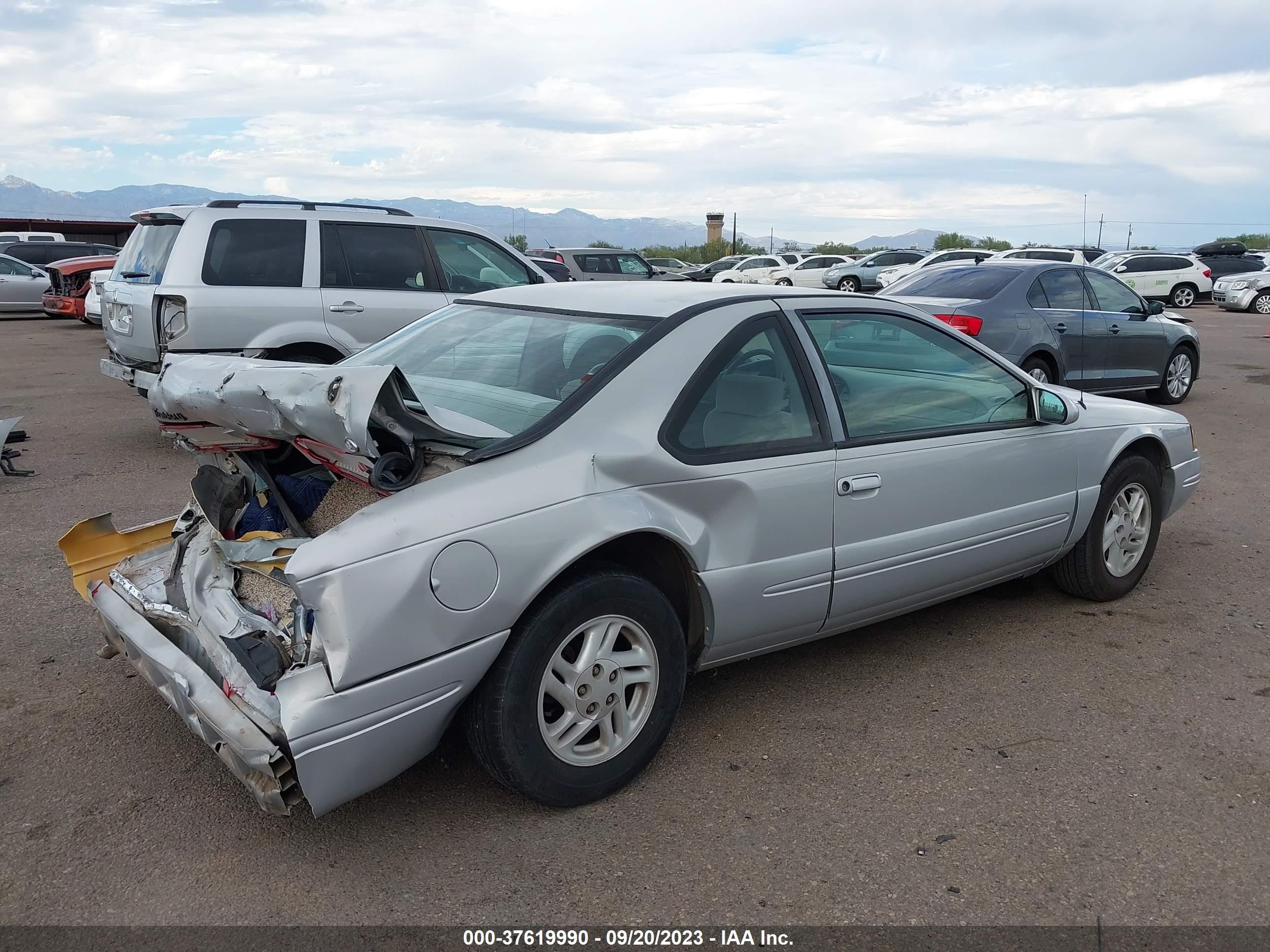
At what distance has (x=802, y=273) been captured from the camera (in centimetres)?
3453

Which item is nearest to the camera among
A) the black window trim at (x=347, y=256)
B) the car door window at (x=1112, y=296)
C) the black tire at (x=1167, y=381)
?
the black window trim at (x=347, y=256)

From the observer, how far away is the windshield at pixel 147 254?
7996mm

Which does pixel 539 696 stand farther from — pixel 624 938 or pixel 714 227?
pixel 714 227

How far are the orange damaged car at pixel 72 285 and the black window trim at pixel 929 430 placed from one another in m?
18.1

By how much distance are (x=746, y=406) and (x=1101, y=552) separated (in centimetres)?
227

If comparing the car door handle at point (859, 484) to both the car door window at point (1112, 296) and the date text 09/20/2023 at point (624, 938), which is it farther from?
the car door window at point (1112, 296)

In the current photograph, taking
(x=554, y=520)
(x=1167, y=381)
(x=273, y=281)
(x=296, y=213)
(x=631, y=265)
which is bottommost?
(x=1167, y=381)

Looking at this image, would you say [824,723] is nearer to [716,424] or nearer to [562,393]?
[716,424]

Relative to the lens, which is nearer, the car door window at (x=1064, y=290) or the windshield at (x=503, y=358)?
the windshield at (x=503, y=358)

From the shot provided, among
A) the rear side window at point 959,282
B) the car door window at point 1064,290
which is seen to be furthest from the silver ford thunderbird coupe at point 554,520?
the car door window at point 1064,290

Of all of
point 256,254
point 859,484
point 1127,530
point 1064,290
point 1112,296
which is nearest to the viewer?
point 859,484

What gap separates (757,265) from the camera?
1483 inches

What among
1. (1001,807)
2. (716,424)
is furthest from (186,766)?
(1001,807)

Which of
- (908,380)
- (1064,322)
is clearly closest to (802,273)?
(1064,322)
